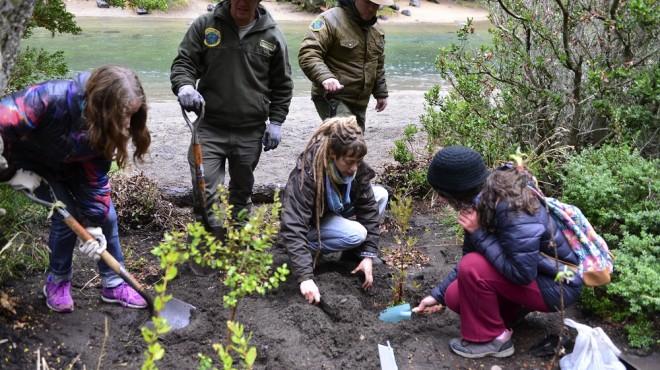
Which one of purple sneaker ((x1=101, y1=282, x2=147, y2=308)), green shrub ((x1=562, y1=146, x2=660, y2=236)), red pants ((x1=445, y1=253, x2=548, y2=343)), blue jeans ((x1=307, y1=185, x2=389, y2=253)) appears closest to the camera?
red pants ((x1=445, y1=253, x2=548, y2=343))

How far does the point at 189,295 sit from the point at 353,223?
1.00 m

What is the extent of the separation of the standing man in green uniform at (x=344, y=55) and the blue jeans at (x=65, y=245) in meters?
1.57

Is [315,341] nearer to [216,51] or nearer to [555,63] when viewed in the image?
[216,51]

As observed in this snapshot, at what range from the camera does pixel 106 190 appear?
125 inches

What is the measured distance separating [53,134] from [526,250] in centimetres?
209

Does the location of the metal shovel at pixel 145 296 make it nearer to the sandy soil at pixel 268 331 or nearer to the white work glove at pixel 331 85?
the sandy soil at pixel 268 331

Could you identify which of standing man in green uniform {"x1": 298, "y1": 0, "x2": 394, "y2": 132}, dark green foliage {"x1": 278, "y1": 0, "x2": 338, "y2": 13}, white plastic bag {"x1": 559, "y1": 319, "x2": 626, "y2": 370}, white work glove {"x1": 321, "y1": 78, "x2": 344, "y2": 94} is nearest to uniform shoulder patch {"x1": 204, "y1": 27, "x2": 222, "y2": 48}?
standing man in green uniform {"x1": 298, "y1": 0, "x2": 394, "y2": 132}

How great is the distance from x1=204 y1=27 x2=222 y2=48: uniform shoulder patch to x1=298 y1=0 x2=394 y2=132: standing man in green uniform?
1.96 feet

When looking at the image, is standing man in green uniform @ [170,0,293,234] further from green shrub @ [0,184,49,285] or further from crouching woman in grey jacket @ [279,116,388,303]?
green shrub @ [0,184,49,285]

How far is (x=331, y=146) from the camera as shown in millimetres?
3352

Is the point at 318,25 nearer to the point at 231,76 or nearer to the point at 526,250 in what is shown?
the point at 231,76

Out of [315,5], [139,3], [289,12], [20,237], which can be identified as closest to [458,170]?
[20,237]

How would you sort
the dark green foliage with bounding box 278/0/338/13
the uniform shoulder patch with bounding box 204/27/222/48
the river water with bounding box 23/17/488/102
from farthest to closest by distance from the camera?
1. the dark green foliage with bounding box 278/0/338/13
2. the river water with bounding box 23/17/488/102
3. the uniform shoulder patch with bounding box 204/27/222/48

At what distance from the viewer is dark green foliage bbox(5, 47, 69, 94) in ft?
12.6
